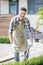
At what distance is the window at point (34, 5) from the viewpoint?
25906mm

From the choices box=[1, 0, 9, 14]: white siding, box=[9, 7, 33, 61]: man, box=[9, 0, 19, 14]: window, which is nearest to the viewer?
box=[9, 7, 33, 61]: man

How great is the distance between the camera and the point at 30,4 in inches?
1034

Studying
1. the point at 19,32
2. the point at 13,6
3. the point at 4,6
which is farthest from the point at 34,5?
the point at 19,32

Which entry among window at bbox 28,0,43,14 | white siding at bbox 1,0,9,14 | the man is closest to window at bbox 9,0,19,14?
white siding at bbox 1,0,9,14

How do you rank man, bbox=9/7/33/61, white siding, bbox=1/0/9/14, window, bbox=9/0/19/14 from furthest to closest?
window, bbox=9/0/19/14 < white siding, bbox=1/0/9/14 < man, bbox=9/7/33/61

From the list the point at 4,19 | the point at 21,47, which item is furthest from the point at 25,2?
the point at 21,47

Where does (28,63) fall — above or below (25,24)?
below

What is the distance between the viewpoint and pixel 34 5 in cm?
2616

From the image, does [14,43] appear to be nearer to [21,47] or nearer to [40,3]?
[21,47]

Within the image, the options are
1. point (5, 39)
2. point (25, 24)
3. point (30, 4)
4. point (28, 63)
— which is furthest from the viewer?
point (30, 4)

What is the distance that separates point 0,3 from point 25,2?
2.02 meters

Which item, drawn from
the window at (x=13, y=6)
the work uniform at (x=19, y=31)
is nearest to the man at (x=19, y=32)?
the work uniform at (x=19, y=31)

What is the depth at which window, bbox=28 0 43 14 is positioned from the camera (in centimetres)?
2591

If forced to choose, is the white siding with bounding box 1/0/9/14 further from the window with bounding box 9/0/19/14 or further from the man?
the man
